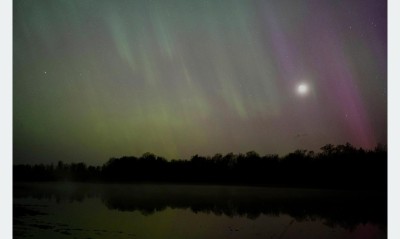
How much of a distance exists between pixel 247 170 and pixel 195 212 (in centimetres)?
177

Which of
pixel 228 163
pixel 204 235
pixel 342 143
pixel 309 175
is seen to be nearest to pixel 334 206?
pixel 309 175

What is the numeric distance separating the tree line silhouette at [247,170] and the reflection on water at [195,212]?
249mm

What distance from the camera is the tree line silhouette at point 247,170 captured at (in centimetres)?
671

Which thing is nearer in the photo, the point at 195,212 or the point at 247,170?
the point at 247,170

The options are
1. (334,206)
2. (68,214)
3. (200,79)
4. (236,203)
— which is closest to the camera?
(200,79)

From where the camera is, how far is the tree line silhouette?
6711mm

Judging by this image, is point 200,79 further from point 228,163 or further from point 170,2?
point 228,163

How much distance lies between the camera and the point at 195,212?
8.98m

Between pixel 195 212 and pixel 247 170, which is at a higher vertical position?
pixel 247 170

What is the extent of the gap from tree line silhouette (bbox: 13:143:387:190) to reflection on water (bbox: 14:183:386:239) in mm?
249

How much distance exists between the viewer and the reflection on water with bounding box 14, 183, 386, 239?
6719mm

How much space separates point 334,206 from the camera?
8.45 m

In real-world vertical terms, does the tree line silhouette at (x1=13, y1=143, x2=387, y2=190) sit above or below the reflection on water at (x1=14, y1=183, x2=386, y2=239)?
above

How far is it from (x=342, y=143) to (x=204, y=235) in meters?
3.14
